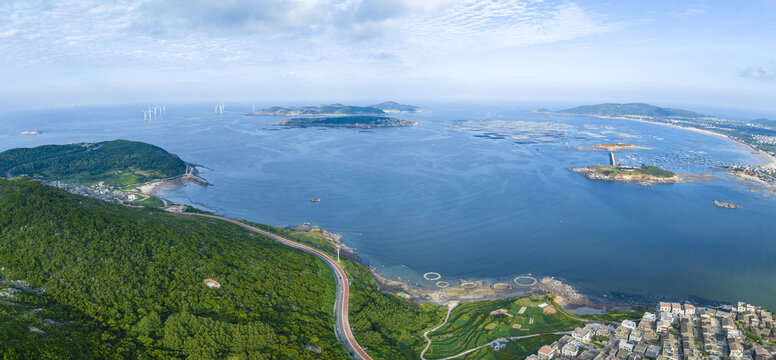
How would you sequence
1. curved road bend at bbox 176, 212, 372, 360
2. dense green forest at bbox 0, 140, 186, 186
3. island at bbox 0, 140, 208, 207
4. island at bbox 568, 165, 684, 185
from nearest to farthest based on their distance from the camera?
curved road bend at bbox 176, 212, 372, 360 → island at bbox 0, 140, 208, 207 → dense green forest at bbox 0, 140, 186, 186 → island at bbox 568, 165, 684, 185

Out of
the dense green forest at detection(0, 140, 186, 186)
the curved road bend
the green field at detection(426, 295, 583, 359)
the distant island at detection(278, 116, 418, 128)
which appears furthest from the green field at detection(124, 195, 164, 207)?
the distant island at detection(278, 116, 418, 128)

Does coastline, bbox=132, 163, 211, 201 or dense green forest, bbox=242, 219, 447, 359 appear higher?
coastline, bbox=132, 163, 211, 201

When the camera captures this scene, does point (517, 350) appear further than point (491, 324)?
No

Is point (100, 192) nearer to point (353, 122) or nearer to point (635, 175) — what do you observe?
point (635, 175)

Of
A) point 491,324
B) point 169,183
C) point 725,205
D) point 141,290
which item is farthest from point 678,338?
point 169,183

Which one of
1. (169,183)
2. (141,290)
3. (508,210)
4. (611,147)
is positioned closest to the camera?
(141,290)

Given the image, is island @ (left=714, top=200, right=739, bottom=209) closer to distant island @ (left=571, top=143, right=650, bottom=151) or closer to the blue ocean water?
the blue ocean water

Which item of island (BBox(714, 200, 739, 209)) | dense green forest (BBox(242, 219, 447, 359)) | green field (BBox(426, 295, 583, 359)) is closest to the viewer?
dense green forest (BBox(242, 219, 447, 359))
